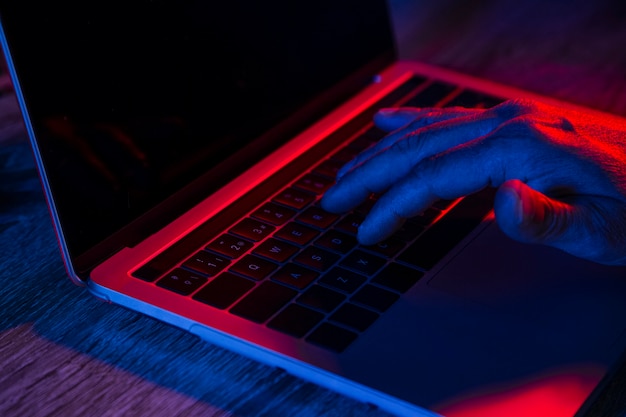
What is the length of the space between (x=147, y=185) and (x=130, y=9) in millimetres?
166

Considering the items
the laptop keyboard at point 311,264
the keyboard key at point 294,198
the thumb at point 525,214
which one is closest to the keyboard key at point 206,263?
the laptop keyboard at point 311,264

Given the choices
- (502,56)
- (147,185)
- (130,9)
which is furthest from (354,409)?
(502,56)

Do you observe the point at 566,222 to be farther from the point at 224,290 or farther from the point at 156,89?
the point at 156,89

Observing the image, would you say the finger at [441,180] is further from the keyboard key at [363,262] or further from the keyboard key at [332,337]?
the keyboard key at [332,337]

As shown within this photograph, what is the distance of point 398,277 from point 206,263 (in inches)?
6.8

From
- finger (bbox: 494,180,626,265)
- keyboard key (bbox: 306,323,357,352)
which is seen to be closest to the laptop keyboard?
keyboard key (bbox: 306,323,357,352)

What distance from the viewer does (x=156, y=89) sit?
73 centimetres

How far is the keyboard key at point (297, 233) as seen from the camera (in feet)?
2.28

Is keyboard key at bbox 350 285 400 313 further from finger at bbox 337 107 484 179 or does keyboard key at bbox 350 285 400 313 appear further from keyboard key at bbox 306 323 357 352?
finger at bbox 337 107 484 179

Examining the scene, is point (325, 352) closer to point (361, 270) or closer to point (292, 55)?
point (361, 270)

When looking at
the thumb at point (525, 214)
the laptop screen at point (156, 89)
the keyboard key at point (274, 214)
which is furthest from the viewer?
the keyboard key at point (274, 214)

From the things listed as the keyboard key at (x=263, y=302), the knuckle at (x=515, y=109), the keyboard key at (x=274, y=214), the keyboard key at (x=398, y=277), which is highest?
the knuckle at (x=515, y=109)

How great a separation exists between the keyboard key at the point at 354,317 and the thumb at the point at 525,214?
13 centimetres

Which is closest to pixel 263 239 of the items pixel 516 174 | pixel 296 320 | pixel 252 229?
pixel 252 229
